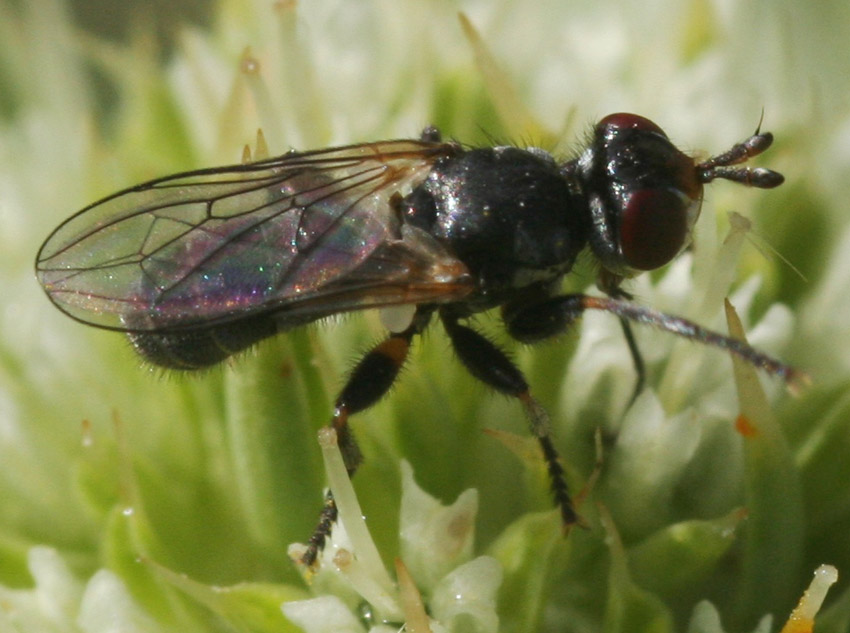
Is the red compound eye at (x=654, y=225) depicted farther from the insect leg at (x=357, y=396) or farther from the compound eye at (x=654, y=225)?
the insect leg at (x=357, y=396)

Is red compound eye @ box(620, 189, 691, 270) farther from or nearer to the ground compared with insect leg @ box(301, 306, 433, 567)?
farther from the ground

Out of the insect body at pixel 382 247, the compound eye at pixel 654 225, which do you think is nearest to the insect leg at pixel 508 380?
the insect body at pixel 382 247

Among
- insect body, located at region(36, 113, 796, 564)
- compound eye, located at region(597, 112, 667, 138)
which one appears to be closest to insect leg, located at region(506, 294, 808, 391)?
insect body, located at region(36, 113, 796, 564)

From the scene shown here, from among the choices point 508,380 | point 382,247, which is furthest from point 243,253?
point 508,380

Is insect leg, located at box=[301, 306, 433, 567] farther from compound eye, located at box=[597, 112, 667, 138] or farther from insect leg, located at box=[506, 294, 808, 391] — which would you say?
compound eye, located at box=[597, 112, 667, 138]

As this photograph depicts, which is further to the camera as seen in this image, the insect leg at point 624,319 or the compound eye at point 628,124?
the compound eye at point 628,124

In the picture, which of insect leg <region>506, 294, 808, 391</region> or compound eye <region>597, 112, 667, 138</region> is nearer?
insect leg <region>506, 294, 808, 391</region>
